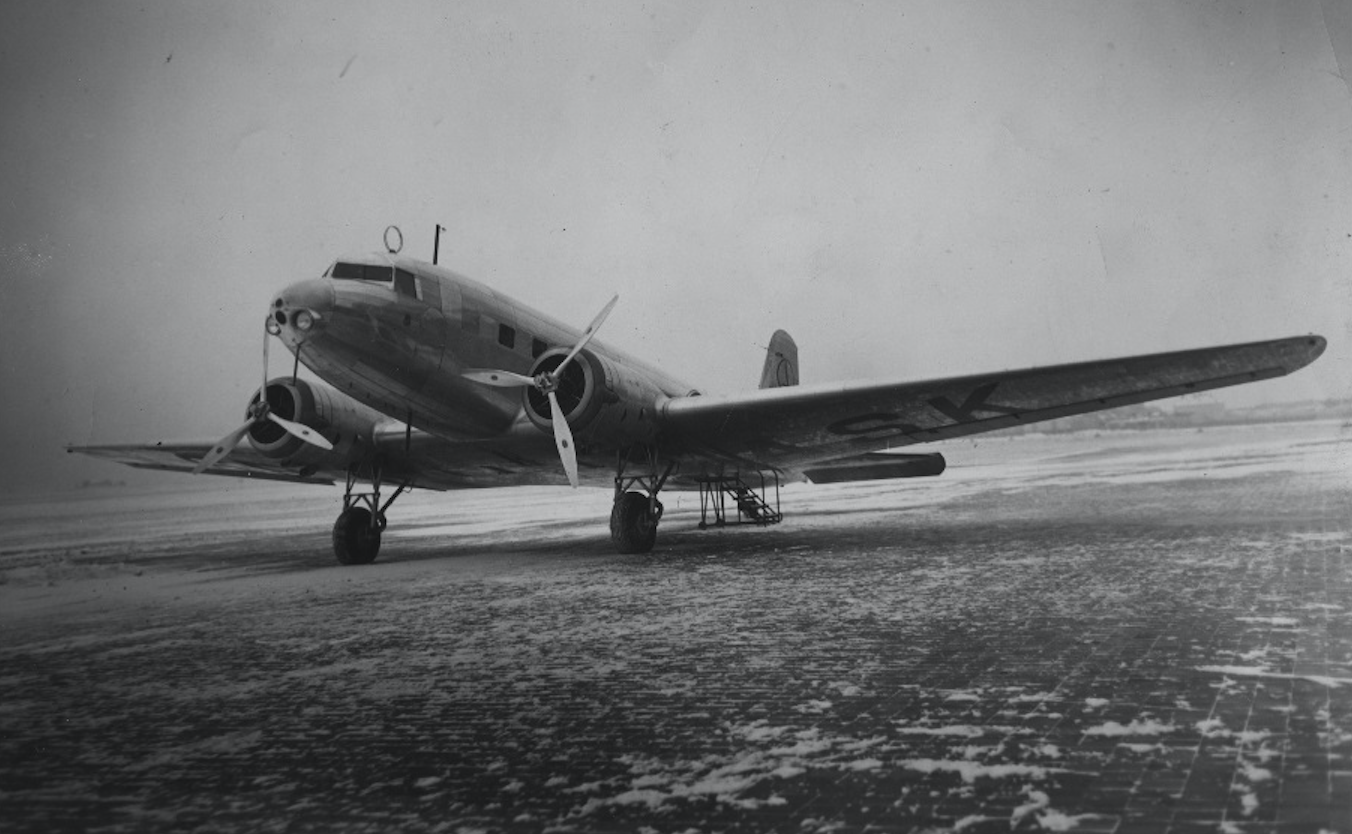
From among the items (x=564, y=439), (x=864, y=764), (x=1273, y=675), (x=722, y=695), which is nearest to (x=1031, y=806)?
(x=864, y=764)

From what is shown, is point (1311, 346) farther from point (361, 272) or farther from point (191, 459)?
point (191, 459)

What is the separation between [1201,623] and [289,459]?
1234 cm

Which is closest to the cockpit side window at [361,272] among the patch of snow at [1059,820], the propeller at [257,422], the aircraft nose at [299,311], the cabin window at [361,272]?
the cabin window at [361,272]

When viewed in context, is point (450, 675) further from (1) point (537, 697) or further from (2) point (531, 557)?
(2) point (531, 557)

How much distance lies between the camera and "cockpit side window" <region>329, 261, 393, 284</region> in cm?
1073

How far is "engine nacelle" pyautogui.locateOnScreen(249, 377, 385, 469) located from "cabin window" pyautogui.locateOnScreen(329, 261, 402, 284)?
3.06 meters

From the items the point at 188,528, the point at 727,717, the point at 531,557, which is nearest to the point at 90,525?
the point at 188,528

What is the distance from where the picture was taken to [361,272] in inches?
426

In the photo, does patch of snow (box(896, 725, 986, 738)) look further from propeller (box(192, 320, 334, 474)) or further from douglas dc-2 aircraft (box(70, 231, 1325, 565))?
propeller (box(192, 320, 334, 474))

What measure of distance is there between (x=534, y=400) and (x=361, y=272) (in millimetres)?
2667

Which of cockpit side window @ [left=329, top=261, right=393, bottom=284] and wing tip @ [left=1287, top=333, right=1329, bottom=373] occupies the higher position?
cockpit side window @ [left=329, top=261, right=393, bottom=284]

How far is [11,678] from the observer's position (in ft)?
18.6

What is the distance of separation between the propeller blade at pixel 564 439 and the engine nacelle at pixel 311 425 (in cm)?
380

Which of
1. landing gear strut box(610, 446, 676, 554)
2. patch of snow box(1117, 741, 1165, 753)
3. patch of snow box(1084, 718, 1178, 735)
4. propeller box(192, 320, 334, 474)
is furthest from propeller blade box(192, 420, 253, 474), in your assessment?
patch of snow box(1117, 741, 1165, 753)
